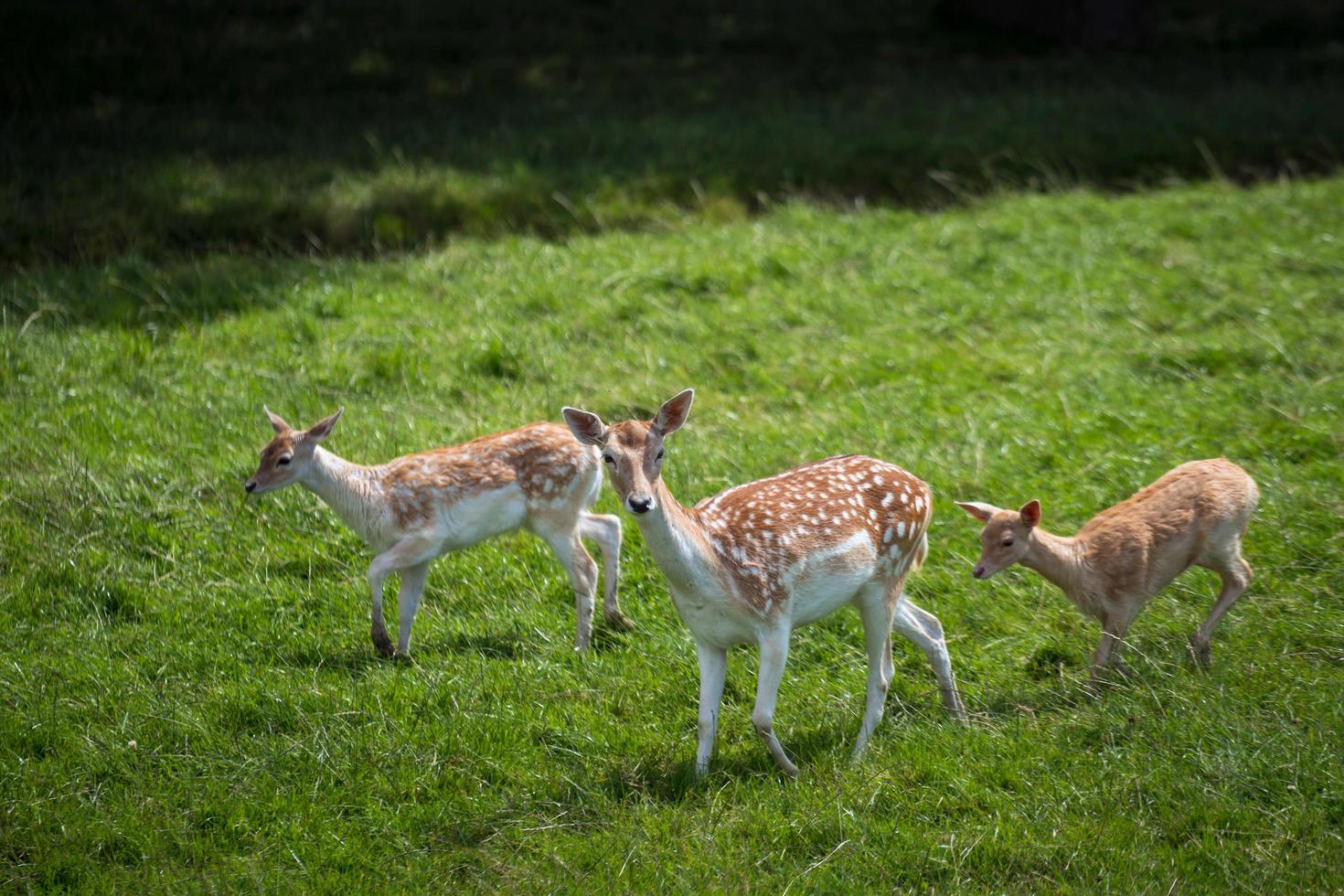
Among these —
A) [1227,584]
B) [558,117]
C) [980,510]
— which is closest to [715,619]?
[980,510]

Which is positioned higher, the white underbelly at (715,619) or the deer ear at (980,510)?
the white underbelly at (715,619)

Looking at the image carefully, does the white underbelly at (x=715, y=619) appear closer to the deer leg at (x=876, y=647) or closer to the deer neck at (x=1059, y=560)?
the deer leg at (x=876, y=647)

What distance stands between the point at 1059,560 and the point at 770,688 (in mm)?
1816

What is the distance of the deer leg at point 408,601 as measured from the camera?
7.20 metres

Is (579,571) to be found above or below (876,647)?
below

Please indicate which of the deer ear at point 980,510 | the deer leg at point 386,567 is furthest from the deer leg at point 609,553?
the deer ear at point 980,510

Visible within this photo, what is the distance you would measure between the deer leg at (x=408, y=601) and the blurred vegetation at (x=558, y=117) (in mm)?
5619

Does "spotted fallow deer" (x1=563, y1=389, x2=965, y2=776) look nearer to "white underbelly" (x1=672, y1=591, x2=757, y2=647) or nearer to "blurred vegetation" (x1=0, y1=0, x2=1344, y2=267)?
"white underbelly" (x1=672, y1=591, x2=757, y2=647)

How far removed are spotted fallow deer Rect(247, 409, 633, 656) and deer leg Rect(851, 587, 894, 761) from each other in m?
1.59

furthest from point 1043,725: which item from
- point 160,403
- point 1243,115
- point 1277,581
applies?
point 1243,115

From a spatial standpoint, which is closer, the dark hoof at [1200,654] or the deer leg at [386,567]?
the dark hoof at [1200,654]

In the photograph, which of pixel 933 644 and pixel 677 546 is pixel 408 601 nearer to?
pixel 677 546

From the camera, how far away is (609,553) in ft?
25.5

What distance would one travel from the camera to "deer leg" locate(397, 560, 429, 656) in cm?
720
